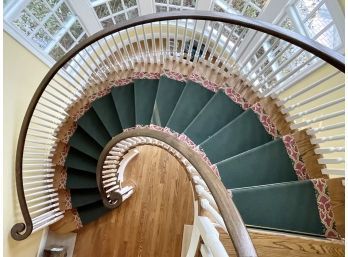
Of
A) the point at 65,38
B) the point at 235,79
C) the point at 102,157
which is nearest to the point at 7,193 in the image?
the point at 102,157

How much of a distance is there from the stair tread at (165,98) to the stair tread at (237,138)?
621 mm

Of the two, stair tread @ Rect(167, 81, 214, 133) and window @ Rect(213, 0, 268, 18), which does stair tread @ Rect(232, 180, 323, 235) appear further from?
window @ Rect(213, 0, 268, 18)

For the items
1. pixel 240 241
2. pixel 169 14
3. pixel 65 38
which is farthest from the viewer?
pixel 65 38

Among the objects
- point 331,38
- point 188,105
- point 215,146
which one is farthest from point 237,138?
point 331,38

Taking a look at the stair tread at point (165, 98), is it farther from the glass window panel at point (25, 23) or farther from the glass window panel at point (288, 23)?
the glass window panel at point (25, 23)

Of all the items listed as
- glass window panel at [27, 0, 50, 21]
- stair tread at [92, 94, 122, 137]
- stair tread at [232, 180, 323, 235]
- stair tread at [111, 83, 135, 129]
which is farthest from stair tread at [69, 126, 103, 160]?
stair tread at [232, 180, 323, 235]

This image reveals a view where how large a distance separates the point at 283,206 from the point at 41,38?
3314 millimetres

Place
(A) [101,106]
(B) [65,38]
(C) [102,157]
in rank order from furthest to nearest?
(B) [65,38], (A) [101,106], (C) [102,157]

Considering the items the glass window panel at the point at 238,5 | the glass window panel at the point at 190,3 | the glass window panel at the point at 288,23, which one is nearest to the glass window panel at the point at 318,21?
the glass window panel at the point at 288,23

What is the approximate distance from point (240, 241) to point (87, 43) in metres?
2.17

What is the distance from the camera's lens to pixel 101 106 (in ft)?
10.6

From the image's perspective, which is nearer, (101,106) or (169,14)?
(169,14)

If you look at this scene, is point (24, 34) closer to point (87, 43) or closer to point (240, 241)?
point (87, 43)

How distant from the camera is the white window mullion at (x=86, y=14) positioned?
345 cm
